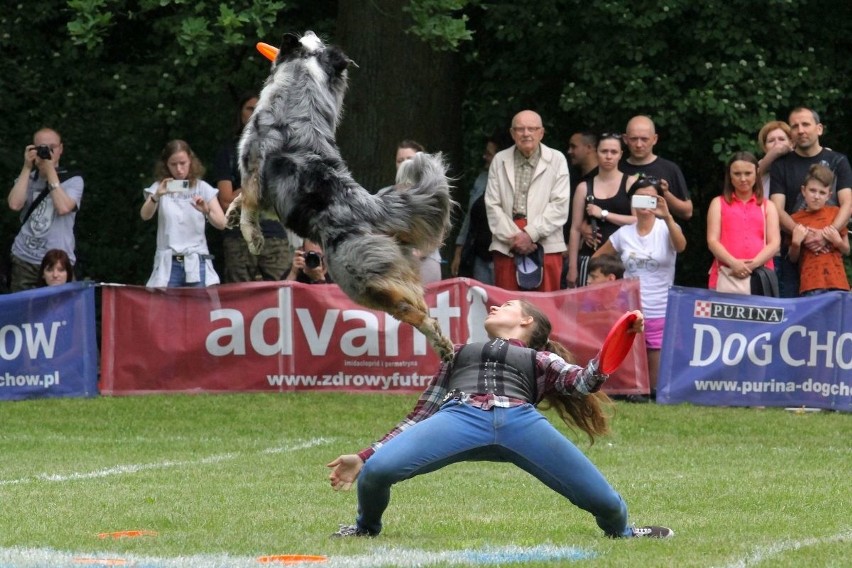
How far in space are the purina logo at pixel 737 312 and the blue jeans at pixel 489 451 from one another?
650 cm

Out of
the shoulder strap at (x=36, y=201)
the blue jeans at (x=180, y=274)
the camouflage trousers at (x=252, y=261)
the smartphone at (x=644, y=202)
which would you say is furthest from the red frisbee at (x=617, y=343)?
the shoulder strap at (x=36, y=201)

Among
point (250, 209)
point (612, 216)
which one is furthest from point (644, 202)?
point (250, 209)

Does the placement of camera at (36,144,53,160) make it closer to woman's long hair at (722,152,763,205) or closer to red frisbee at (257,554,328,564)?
woman's long hair at (722,152,763,205)

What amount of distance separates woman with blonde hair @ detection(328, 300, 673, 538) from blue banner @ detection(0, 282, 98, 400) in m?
6.95

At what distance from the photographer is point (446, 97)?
652 inches

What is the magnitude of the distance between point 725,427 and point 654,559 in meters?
6.26

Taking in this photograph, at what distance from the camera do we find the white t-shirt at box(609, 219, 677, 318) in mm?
13812

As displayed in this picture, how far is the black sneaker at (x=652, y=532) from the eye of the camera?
759 centimetres

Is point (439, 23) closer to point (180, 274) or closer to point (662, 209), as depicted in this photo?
point (662, 209)

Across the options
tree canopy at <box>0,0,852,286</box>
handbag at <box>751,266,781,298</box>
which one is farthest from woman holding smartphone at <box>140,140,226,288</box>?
handbag at <box>751,266,781,298</box>

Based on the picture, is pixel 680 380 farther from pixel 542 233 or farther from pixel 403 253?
pixel 403 253

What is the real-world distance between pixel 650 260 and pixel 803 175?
1599mm

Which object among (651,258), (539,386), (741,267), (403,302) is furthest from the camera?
(651,258)

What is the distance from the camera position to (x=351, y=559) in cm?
682
